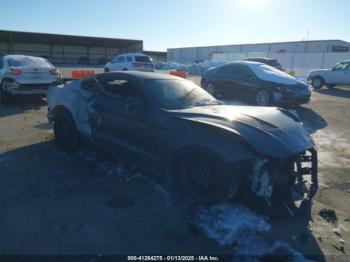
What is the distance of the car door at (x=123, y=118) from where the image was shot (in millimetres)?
4344

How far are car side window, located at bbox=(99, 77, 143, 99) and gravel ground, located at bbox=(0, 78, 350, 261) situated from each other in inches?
47.1

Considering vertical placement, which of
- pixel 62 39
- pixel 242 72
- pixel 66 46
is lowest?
pixel 242 72

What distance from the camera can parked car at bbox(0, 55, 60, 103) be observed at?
1035 centimetres

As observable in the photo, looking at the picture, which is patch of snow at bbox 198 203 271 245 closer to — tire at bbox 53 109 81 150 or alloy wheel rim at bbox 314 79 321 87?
tire at bbox 53 109 81 150

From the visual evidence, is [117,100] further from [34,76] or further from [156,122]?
[34,76]

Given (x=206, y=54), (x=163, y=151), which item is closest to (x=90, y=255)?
(x=163, y=151)

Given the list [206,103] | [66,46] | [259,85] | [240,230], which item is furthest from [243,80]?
[66,46]

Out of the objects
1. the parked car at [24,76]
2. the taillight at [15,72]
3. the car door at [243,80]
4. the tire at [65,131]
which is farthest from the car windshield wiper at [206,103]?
the taillight at [15,72]

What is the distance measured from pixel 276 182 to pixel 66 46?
173 ft

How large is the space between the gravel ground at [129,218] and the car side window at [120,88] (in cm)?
120

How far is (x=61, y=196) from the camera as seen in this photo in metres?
4.17

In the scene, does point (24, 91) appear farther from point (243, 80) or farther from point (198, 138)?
point (198, 138)

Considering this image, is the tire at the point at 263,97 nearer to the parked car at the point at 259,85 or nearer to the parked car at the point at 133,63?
the parked car at the point at 259,85

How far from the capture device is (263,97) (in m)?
10.6
